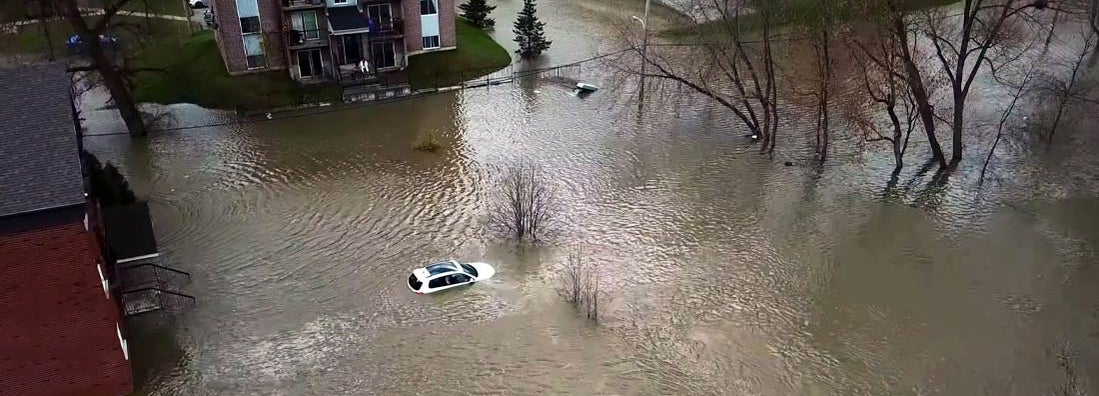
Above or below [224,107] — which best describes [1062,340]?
below

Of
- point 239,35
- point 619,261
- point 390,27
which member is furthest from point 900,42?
point 239,35

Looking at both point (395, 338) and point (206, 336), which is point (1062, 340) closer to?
point (395, 338)

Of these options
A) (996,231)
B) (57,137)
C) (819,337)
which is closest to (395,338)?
(57,137)

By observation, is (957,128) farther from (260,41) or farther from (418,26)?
(260,41)

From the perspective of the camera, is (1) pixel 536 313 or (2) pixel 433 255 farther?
(2) pixel 433 255

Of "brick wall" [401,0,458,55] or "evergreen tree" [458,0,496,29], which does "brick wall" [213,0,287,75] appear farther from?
"evergreen tree" [458,0,496,29]

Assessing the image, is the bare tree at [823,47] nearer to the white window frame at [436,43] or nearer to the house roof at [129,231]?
the white window frame at [436,43]
